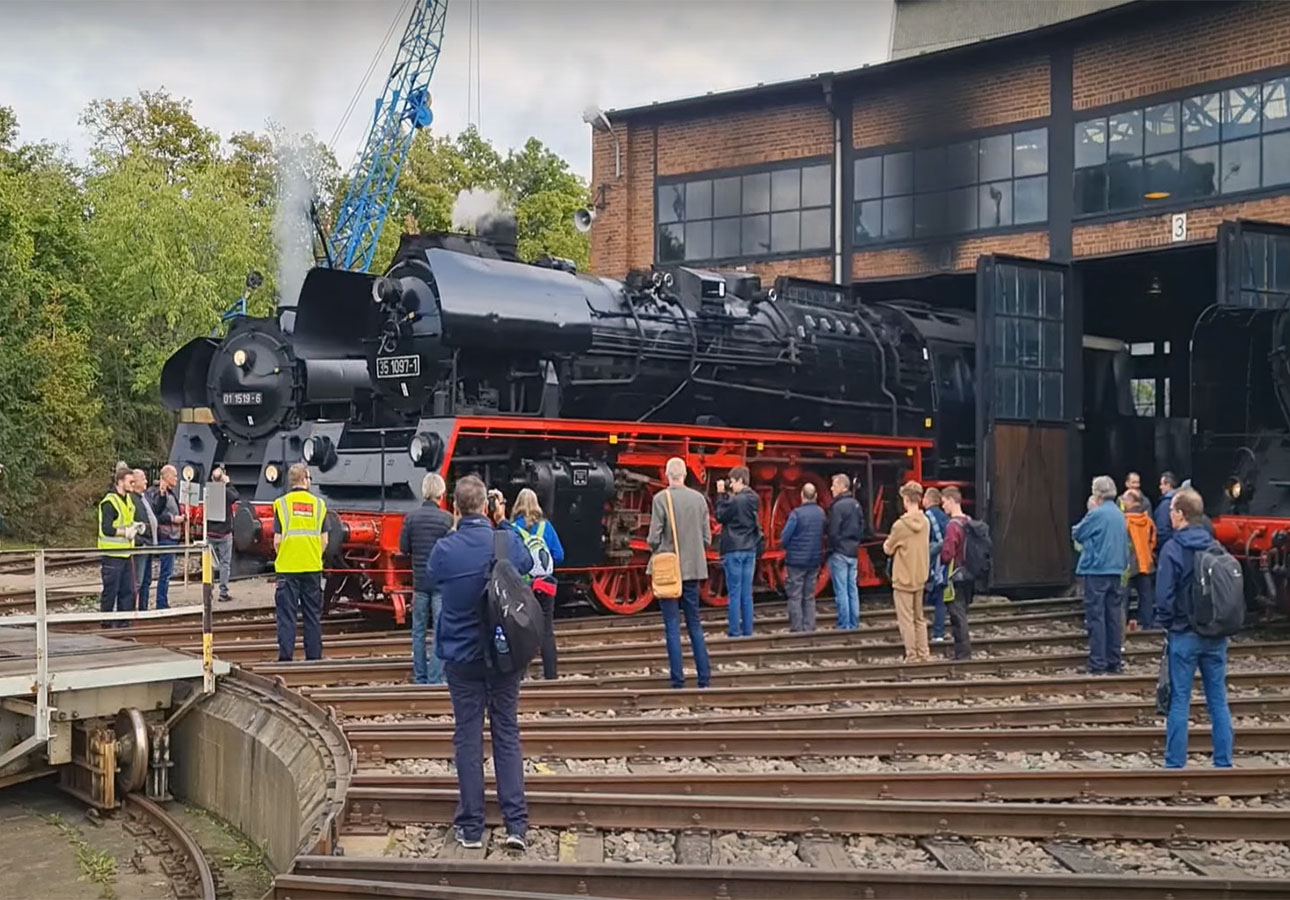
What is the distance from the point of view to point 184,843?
6.70 m

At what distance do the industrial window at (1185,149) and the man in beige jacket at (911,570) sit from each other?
8418 millimetres

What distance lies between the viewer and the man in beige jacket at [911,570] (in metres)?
10.5

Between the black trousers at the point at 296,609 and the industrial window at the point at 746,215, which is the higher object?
the industrial window at the point at 746,215

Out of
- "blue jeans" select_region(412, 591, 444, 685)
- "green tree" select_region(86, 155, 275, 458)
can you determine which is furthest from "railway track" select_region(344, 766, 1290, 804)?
"green tree" select_region(86, 155, 275, 458)

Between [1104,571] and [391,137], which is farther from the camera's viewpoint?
[391,137]

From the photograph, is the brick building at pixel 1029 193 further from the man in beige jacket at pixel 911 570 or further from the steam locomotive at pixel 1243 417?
the man in beige jacket at pixel 911 570

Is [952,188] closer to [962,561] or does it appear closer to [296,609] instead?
[962,561]

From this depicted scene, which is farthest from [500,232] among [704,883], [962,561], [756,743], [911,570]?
[704,883]

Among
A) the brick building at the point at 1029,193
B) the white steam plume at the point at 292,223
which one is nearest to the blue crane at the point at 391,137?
the white steam plume at the point at 292,223

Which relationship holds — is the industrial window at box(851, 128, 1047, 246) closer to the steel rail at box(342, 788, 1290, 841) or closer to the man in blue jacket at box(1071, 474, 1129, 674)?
the man in blue jacket at box(1071, 474, 1129, 674)

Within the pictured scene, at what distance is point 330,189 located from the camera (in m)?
50.8

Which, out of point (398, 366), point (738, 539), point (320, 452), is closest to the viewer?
point (738, 539)

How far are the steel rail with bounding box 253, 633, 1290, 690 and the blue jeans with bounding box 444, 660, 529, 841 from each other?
124 inches

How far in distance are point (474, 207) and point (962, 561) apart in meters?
6.59
